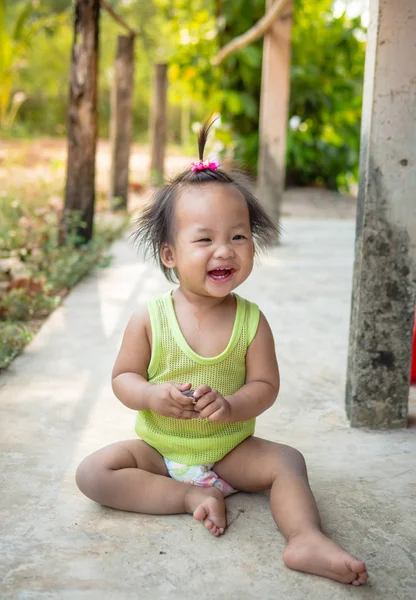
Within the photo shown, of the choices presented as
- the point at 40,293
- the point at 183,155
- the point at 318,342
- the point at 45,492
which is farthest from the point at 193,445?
the point at 183,155

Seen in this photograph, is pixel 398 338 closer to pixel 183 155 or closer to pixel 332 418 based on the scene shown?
pixel 332 418

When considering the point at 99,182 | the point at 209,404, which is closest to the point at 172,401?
the point at 209,404

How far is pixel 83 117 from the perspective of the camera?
5.15 metres

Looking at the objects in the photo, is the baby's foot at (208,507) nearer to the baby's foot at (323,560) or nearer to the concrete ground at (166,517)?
the concrete ground at (166,517)

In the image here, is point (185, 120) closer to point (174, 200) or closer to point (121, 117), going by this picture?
point (121, 117)

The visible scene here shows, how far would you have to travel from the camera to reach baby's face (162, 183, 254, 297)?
6.54ft

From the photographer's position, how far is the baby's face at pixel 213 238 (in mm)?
1992

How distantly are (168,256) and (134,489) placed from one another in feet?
1.92

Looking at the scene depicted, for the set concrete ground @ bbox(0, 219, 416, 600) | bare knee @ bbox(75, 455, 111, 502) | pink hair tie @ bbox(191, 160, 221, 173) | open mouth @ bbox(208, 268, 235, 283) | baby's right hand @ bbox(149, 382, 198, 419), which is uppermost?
pink hair tie @ bbox(191, 160, 221, 173)

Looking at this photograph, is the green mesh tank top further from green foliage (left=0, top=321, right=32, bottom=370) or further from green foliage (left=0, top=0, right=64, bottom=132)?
green foliage (left=0, top=0, right=64, bottom=132)

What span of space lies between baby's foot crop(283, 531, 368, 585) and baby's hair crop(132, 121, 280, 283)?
2.58ft

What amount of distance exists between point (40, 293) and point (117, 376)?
2.07 metres

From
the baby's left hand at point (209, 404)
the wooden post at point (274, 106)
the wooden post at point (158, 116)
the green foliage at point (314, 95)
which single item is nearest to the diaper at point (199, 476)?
the baby's left hand at point (209, 404)

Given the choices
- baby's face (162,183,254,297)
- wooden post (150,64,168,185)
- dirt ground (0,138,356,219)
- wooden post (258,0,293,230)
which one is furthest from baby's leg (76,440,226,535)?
wooden post (150,64,168,185)
